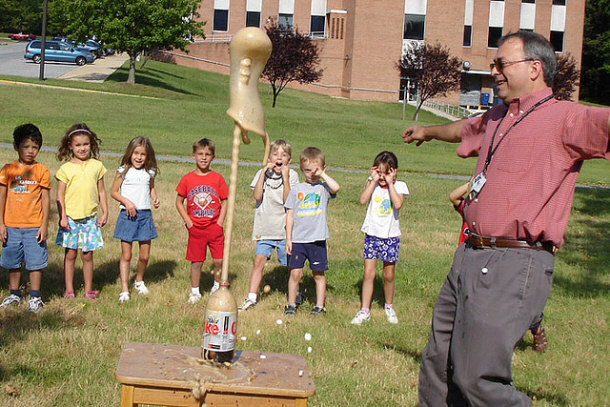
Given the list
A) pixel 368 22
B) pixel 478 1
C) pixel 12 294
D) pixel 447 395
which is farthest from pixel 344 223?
pixel 478 1

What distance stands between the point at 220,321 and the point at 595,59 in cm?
7315

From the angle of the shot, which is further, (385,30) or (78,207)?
(385,30)

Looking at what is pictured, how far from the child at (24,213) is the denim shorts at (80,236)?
11.9 inches

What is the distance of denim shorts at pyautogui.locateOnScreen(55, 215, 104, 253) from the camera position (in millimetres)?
6477

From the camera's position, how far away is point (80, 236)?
652cm

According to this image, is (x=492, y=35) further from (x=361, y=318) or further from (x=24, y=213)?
(x=24, y=213)

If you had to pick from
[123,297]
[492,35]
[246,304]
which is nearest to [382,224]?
[246,304]

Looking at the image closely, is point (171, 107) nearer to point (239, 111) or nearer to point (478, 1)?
point (239, 111)

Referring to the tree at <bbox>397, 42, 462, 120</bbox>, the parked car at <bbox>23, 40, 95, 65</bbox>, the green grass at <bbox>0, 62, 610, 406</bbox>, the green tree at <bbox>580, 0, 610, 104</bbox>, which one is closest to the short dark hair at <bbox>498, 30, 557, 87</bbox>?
the green grass at <bbox>0, 62, 610, 406</bbox>

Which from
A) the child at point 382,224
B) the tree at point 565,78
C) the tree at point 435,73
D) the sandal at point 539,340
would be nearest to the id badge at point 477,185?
the sandal at point 539,340

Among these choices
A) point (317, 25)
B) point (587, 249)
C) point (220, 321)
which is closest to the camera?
point (220, 321)

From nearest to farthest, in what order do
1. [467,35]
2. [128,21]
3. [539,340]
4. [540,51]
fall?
[540,51]
[539,340]
[128,21]
[467,35]

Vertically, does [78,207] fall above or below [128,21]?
below

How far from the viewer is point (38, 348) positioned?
512cm
